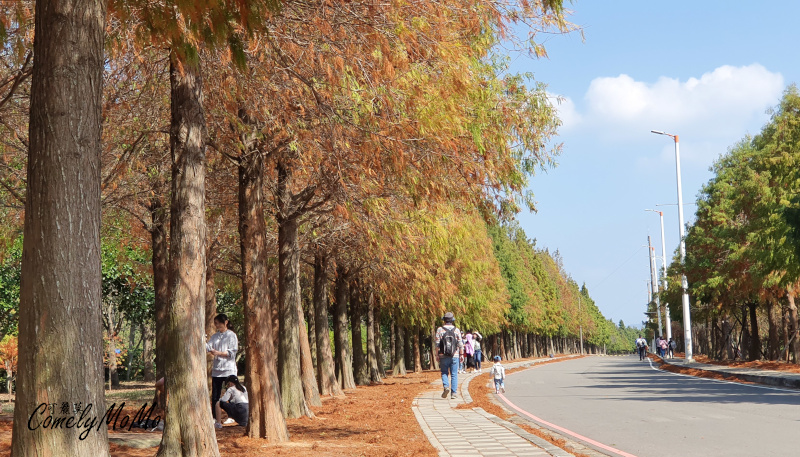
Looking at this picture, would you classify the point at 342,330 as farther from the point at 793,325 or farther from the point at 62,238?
the point at 62,238

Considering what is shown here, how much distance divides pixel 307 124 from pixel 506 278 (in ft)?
194

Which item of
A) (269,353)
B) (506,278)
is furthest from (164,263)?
(506,278)

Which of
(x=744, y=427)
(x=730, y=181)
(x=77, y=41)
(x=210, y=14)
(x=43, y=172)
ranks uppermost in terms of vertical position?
(x=730, y=181)

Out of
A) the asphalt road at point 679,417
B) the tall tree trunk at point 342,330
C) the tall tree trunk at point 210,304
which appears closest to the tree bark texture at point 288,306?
the tall tree trunk at point 210,304

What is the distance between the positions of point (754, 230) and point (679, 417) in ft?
66.8

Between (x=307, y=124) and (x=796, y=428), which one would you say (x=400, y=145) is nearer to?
(x=307, y=124)

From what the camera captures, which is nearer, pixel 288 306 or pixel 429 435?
pixel 429 435

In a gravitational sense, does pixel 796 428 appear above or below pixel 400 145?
below

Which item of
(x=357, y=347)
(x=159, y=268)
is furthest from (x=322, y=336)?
(x=357, y=347)

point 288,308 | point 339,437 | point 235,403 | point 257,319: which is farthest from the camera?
point 288,308

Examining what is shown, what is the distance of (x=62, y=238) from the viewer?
18.1ft

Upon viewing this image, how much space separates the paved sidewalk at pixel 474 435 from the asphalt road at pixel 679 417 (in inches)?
42.3

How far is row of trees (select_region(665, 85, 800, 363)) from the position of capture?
94.7 ft

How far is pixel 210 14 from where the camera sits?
734cm
